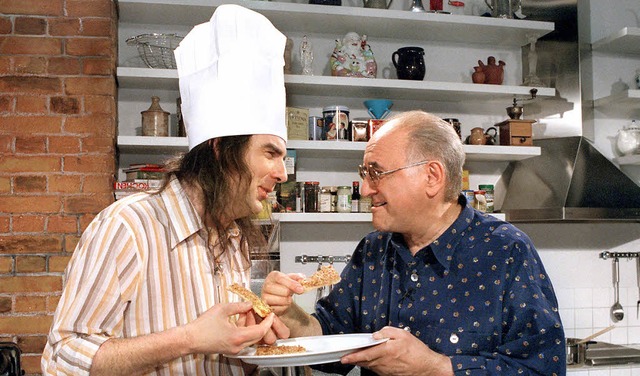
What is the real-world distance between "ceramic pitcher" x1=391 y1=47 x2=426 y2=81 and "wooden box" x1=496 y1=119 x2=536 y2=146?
60 cm

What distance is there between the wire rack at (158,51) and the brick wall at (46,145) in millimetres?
327

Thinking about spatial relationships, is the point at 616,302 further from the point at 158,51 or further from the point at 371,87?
the point at 158,51

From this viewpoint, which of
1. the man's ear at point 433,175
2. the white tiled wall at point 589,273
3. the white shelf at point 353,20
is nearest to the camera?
the man's ear at point 433,175

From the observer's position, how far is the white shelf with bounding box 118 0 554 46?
3467 mm

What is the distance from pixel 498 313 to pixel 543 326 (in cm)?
12

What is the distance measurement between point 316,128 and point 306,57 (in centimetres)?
40

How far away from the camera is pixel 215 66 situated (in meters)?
1.62

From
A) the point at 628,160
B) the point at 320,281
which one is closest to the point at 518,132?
the point at 628,160

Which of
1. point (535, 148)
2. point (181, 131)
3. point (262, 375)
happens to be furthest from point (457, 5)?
point (262, 375)

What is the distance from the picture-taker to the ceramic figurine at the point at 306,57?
3.66 meters

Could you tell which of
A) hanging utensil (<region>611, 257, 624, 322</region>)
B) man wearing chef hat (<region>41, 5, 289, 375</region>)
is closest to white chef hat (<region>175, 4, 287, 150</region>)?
man wearing chef hat (<region>41, 5, 289, 375</region>)

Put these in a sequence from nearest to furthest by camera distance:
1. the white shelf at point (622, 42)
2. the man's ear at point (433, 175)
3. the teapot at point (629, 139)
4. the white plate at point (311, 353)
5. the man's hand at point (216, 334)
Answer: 1. the man's hand at point (216, 334)
2. the white plate at point (311, 353)
3. the man's ear at point (433, 175)
4. the white shelf at point (622, 42)
5. the teapot at point (629, 139)

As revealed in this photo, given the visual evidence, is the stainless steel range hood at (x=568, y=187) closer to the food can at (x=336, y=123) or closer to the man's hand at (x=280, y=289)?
the food can at (x=336, y=123)

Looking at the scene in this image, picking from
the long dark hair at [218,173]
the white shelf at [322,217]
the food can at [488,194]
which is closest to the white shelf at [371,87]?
the food can at [488,194]
